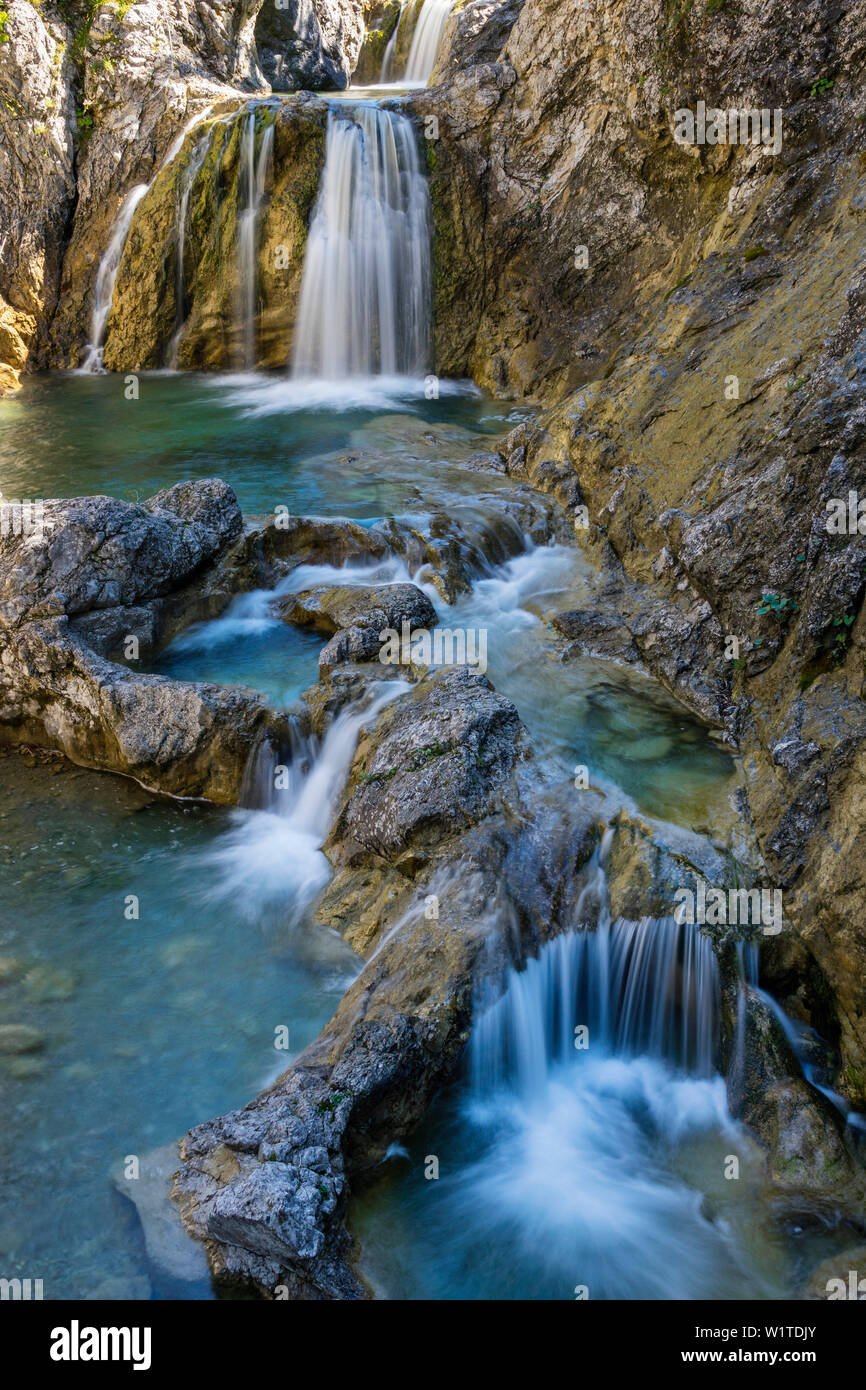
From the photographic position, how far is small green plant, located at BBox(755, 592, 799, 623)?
295 inches

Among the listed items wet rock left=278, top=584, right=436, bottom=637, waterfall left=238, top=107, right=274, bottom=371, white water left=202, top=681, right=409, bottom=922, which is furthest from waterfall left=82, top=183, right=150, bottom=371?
white water left=202, top=681, right=409, bottom=922

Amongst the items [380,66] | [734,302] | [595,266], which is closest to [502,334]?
[595,266]

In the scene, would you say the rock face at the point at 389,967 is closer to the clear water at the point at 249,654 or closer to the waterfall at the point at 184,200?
the clear water at the point at 249,654

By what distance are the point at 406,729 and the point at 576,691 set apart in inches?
70.6

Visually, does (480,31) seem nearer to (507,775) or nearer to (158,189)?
(158,189)

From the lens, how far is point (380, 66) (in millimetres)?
25234

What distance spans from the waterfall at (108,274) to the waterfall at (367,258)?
11.2 feet

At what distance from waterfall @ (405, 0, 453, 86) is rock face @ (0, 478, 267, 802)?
18.7 meters

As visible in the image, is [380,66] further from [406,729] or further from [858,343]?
[406,729]

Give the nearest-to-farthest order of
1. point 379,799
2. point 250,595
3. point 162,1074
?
point 162,1074 → point 379,799 → point 250,595

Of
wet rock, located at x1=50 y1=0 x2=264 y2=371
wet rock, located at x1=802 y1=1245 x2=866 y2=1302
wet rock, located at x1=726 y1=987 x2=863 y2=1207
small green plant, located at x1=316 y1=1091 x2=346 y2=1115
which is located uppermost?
wet rock, located at x1=50 y1=0 x2=264 y2=371

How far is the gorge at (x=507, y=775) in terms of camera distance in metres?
4.91

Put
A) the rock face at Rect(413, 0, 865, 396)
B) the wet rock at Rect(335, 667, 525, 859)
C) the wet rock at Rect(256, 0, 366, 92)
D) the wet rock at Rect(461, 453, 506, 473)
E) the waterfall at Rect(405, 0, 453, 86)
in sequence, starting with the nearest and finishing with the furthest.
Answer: the wet rock at Rect(335, 667, 525, 859) < the rock face at Rect(413, 0, 865, 396) < the wet rock at Rect(461, 453, 506, 473) < the waterfall at Rect(405, 0, 453, 86) < the wet rock at Rect(256, 0, 366, 92)

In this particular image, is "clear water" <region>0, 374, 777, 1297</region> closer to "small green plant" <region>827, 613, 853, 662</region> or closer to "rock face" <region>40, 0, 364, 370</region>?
"small green plant" <region>827, 613, 853, 662</region>
